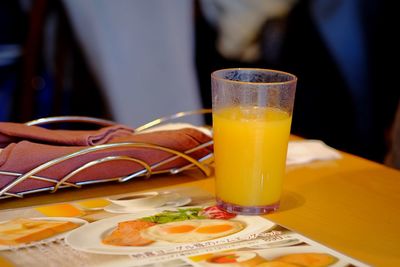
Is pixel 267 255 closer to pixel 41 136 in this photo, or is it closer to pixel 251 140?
pixel 251 140

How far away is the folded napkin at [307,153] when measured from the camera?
110 cm

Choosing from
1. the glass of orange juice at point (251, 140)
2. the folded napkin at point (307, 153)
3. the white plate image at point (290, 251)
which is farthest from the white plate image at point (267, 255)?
the folded napkin at point (307, 153)

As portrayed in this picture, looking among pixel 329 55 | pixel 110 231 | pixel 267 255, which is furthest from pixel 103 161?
pixel 329 55

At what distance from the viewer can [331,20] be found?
2195 mm

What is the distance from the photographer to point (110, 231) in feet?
2.50

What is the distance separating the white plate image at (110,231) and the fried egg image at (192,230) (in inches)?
0.4

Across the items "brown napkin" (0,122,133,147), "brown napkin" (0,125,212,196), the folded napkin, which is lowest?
the folded napkin

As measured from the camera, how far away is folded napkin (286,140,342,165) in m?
1.10

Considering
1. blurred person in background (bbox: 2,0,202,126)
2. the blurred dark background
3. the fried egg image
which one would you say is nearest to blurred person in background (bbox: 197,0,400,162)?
the blurred dark background

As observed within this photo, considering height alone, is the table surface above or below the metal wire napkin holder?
below

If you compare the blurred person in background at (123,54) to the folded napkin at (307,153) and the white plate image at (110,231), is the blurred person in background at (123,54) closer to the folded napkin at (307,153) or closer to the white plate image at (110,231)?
the folded napkin at (307,153)

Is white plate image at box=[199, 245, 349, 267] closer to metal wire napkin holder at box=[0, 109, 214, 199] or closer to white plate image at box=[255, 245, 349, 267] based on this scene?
white plate image at box=[255, 245, 349, 267]

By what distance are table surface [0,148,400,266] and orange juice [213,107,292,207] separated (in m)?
0.04

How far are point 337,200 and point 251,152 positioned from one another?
17 centimetres
